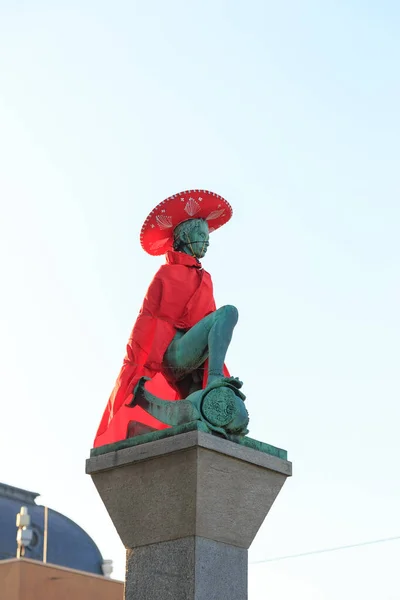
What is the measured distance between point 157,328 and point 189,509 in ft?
5.62

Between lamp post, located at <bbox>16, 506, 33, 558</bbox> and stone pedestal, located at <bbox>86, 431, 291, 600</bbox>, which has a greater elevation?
lamp post, located at <bbox>16, 506, 33, 558</bbox>

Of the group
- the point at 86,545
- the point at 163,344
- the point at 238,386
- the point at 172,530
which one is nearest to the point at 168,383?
the point at 163,344

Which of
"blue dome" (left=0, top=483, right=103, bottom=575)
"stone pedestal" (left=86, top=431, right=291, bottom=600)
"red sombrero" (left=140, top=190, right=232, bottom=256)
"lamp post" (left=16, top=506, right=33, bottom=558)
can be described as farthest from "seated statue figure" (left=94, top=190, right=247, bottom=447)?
"blue dome" (left=0, top=483, right=103, bottom=575)

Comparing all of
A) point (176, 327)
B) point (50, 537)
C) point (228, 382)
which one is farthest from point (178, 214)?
point (50, 537)

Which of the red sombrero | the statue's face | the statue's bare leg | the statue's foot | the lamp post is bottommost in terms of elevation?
the statue's foot

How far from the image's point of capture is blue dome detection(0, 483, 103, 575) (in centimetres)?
2764

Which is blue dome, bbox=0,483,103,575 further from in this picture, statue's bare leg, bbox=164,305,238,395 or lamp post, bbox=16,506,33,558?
statue's bare leg, bbox=164,305,238,395

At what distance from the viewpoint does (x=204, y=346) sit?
9.21m

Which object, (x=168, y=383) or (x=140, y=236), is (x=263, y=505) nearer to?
(x=168, y=383)

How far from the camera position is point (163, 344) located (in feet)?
30.7

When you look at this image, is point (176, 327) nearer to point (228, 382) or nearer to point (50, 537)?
point (228, 382)

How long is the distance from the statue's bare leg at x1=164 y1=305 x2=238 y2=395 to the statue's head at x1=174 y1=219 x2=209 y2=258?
30.4 inches

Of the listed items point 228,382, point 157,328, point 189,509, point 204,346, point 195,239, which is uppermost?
point 195,239

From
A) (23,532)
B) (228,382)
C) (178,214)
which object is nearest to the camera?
(228,382)
